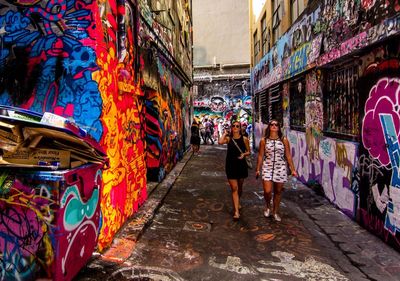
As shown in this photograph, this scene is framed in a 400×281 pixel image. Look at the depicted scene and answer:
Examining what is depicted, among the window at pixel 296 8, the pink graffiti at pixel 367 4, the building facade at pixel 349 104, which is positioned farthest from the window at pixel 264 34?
the pink graffiti at pixel 367 4

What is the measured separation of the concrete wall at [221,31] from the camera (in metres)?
26.4

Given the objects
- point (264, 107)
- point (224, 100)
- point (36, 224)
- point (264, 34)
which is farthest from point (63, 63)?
point (224, 100)

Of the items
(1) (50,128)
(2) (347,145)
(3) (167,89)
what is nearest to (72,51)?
(1) (50,128)

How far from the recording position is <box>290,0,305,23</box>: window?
8850mm

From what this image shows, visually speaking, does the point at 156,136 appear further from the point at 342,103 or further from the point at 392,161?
the point at 392,161

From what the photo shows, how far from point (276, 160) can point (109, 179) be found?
2756mm

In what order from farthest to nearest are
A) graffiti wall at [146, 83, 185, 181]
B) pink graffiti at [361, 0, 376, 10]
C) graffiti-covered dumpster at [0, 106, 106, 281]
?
graffiti wall at [146, 83, 185, 181]
pink graffiti at [361, 0, 376, 10]
graffiti-covered dumpster at [0, 106, 106, 281]

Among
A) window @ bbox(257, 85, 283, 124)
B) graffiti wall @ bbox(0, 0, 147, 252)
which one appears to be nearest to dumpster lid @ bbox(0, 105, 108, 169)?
graffiti wall @ bbox(0, 0, 147, 252)

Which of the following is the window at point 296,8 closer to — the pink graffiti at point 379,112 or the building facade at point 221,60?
the pink graffiti at point 379,112

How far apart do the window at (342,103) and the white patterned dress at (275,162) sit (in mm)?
1349

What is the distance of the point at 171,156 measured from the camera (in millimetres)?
10000

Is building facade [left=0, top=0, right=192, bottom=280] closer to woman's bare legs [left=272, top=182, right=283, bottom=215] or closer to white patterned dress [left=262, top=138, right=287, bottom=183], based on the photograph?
white patterned dress [left=262, top=138, right=287, bottom=183]

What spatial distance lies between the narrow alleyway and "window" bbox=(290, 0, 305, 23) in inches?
214

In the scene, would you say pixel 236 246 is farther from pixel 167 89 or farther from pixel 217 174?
pixel 167 89
